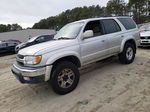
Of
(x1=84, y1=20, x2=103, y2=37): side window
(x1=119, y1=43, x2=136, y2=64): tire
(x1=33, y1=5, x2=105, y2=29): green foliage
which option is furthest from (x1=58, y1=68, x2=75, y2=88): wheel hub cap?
(x1=33, y1=5, x2=105, y2=29): green foliage

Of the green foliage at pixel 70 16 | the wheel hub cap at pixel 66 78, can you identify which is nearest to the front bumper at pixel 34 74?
the wheel hub cap at pixel 66 78

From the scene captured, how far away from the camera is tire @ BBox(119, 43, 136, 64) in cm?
566

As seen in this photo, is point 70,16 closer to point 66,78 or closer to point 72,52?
point 72,52

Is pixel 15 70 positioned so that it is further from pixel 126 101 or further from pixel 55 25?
pixel 55 25

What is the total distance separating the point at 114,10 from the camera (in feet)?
147

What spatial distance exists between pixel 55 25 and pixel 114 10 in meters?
46.2

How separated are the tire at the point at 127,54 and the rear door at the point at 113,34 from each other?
419 millimetres

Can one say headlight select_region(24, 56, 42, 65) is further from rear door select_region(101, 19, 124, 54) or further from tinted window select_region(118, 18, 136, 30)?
tinted window select_region(118, 18, 136, 30)

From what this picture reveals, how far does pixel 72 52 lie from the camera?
13.0 ft

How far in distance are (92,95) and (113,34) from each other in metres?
2.49

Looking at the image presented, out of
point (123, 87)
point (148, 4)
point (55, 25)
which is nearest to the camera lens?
point (123, 87)

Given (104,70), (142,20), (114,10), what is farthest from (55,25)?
(104,70)

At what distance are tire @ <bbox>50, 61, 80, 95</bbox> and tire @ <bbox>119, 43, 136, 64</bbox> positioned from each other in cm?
251

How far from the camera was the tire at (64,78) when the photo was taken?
12.0ft
